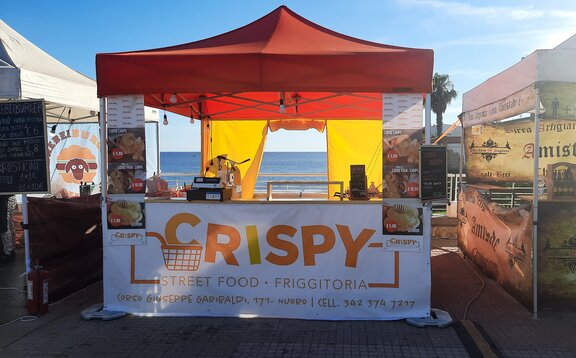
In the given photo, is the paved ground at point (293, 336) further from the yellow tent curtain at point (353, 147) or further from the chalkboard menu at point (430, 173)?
the yellow tent curtain at point (353, 147)

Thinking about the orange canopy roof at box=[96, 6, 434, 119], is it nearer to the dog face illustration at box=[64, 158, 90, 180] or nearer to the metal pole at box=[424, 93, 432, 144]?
the metal pole at box=[424, 93, 432, 144]

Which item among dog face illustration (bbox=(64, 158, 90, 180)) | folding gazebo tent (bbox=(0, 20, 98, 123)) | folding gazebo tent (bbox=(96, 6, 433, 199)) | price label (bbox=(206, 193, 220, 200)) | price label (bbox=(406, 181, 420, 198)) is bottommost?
price label (bbox=(206, 193, 220, 200))

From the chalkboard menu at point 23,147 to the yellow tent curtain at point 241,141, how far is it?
4.07 metres

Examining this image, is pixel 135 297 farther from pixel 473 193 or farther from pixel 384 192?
pixel 473 193

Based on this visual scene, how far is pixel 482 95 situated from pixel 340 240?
11.0 ft

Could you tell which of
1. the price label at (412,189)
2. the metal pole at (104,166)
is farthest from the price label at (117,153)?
the price label at (412,189)

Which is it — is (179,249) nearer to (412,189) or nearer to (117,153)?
(117,153)

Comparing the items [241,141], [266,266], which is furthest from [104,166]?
[241,141]

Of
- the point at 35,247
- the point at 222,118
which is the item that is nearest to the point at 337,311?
the point at 35,247

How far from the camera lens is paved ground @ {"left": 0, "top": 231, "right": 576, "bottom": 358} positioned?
3.93 metres

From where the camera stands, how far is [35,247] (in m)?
5.11

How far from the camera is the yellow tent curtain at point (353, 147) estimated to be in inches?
356

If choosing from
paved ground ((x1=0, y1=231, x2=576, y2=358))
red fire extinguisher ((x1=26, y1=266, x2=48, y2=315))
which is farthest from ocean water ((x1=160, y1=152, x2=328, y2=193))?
red fire extinguisher ((x1=26, y1=266, x2=48, y2=315))

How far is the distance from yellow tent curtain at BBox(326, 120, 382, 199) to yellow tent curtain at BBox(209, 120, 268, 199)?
4.49ft
